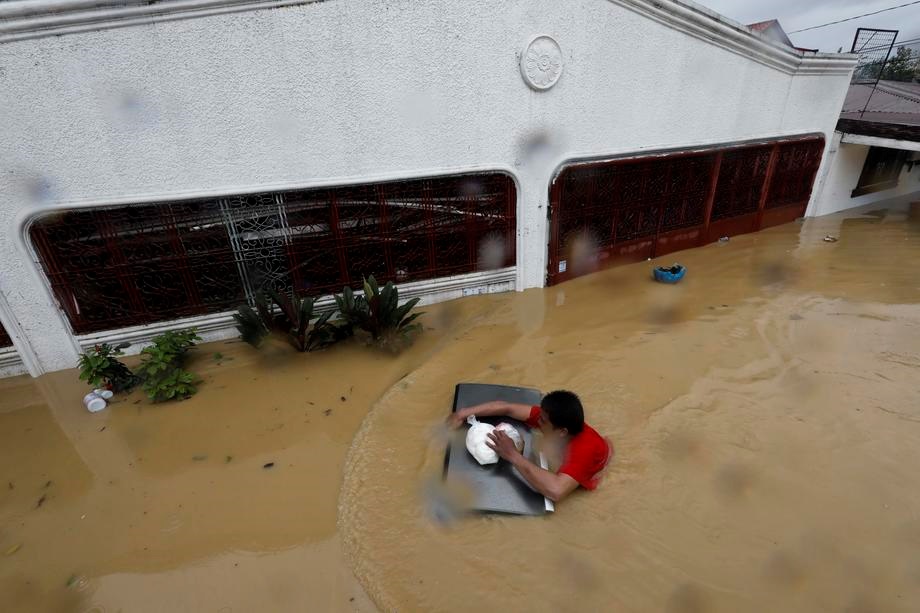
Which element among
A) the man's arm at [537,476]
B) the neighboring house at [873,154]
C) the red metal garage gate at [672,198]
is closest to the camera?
the man's arm at [537,476]

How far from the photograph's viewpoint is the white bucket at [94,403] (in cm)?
397

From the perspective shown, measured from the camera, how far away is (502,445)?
114 inches

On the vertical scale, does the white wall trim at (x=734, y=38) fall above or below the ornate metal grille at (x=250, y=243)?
above

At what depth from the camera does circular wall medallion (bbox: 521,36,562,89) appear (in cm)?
484

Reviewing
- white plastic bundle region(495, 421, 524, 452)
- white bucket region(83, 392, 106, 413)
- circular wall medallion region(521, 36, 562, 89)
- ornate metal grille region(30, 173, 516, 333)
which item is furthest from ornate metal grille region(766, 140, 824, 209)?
white bucket region(83, 392, 106, 413)

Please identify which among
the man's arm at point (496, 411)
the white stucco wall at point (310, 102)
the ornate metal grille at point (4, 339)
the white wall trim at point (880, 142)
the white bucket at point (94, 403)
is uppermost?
the white stucco wall at point (310, 102)

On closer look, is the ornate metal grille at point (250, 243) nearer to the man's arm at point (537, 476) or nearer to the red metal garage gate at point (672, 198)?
the red metal garage gate at point (672, 198)

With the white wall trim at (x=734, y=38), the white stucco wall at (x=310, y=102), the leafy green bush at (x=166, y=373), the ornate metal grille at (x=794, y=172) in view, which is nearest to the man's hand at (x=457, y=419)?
the leafy green bush at (x=166, y=373)

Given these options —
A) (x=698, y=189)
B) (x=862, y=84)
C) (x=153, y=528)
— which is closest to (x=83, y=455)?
(x=153, y=528)

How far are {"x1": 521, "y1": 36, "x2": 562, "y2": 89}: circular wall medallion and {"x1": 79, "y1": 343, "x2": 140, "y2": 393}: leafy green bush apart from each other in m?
5.12

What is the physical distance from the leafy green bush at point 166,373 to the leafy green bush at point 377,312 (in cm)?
157

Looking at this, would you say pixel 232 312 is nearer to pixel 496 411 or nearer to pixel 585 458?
pixel 496 411

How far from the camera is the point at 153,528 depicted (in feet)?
9.36

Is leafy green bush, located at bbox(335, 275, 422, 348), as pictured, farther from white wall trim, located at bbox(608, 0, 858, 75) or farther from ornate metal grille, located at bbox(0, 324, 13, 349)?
white wall trim, located at bbox(608, 0, 858, 75)
